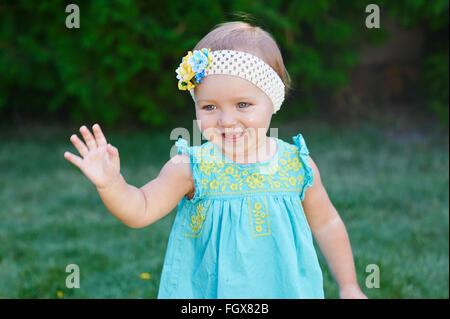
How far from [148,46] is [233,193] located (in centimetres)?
399

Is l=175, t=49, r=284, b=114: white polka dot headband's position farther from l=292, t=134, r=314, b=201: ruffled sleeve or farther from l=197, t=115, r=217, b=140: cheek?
l=292, t=134, r=314, b=201: ruffled sleeve

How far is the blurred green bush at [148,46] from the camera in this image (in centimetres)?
529

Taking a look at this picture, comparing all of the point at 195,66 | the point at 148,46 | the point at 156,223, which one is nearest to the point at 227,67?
the point at 195,66

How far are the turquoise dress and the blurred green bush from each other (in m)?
3.41

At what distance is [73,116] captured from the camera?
20.4ft

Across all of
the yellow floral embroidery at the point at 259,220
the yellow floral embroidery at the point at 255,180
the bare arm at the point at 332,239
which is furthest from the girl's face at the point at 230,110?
the bare arm at the point at 332,239

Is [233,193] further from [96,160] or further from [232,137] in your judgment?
[96,160]

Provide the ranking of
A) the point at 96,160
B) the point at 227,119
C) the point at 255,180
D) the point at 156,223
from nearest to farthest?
the point at 96,160
the point at 227,119
the point at 255,180
the point at 156,223

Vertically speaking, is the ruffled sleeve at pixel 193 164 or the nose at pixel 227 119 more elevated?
the nose at pixel 227 119

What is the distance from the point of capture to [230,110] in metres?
1.76

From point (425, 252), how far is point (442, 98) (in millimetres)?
3167

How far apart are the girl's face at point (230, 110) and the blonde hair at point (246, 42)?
11cm

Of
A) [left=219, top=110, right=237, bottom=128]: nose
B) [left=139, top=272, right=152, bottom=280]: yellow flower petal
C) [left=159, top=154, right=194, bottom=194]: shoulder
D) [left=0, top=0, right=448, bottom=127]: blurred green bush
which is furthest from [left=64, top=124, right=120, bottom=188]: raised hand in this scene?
[left=0, top=0, right=448, bottom=127]: blurred green bush

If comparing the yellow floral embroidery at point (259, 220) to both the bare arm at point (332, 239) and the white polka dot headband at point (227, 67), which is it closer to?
the bare arm at point (332, 239)
